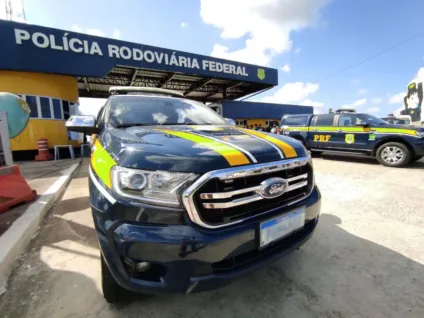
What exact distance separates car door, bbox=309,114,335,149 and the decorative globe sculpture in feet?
26.6

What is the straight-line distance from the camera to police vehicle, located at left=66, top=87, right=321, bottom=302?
1233 millimetres

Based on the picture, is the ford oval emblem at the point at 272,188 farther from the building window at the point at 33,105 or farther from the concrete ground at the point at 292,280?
the building window at the point at 33,105

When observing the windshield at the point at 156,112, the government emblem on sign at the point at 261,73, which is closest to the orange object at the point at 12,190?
the windshield at the point at 156,112

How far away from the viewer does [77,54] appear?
1103 cm

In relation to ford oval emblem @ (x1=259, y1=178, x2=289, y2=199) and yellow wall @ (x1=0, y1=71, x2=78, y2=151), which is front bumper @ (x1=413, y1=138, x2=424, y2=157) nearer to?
ford oval emblem @ (x1=259, y1=178, x2=289, y2=199)

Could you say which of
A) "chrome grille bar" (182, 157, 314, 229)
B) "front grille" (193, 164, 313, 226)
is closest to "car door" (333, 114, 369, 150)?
"front grille" (193, 164, 313, 226)

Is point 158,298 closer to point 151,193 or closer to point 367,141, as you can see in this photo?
point 151,193

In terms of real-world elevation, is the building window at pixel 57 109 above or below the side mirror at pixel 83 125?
above

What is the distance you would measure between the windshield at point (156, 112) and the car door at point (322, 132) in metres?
6.03

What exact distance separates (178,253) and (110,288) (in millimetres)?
755

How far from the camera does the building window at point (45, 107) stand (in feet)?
35.7

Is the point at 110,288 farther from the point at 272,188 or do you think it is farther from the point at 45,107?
the point at 45,107

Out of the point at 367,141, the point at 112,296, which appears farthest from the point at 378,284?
the point at 367,141

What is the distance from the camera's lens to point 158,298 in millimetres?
1698
